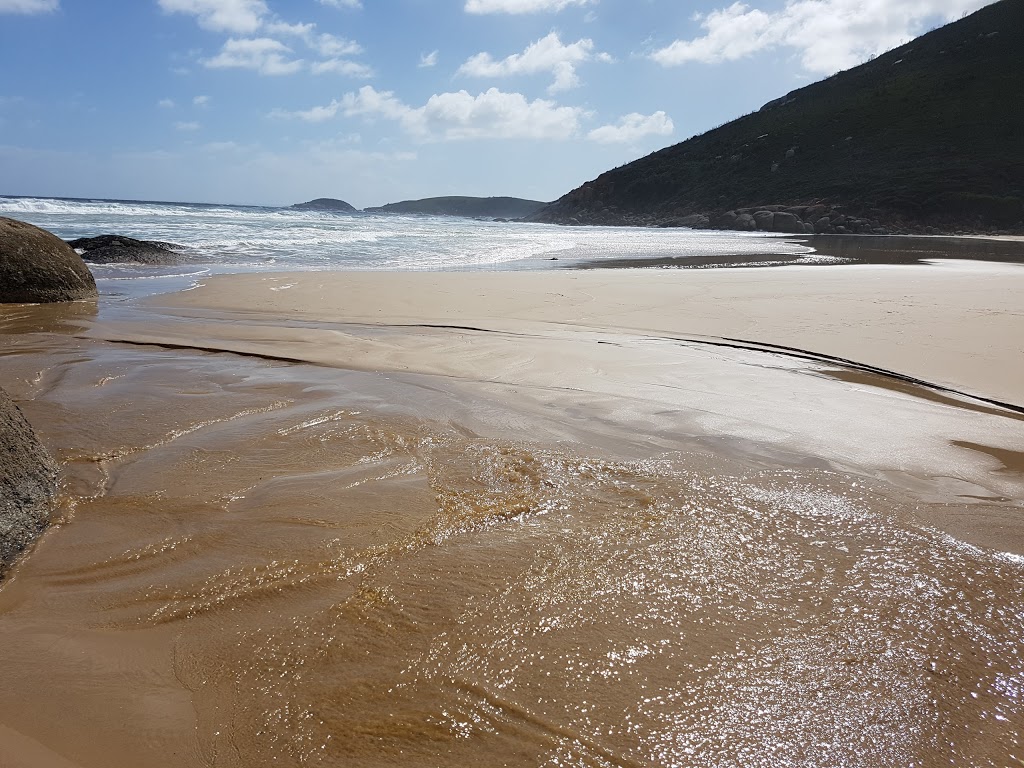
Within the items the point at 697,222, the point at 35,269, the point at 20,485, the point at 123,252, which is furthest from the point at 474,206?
the point at 20,485

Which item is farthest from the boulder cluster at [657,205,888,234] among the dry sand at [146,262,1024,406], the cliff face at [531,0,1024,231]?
the dry sand at [146,262,1024,406]

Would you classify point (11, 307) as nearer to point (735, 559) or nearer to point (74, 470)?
point (74, 470)

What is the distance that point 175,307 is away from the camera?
713cm

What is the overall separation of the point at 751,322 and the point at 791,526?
13.2ft

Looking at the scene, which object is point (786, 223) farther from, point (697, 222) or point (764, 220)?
point (697, 222)

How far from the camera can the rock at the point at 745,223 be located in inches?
1414

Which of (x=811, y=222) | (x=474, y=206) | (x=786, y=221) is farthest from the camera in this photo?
(x=474, y=206)

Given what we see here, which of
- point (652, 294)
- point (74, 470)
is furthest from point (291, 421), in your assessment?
point (652, 294)

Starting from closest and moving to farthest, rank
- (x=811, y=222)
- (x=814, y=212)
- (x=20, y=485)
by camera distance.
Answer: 1. (x=20, y=485)
2. (x=811, y=222)
3. (x=814, y=212)

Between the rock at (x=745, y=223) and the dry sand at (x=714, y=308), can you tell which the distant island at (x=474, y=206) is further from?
the dry sand at (x=714, y=308)

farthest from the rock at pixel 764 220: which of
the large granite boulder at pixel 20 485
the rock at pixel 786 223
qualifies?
the large granite boulder at pixel 20 485

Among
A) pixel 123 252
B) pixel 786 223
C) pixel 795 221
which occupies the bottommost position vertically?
pixel 123 252

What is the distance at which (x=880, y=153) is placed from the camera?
1658 inches

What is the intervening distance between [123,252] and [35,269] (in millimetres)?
5660
